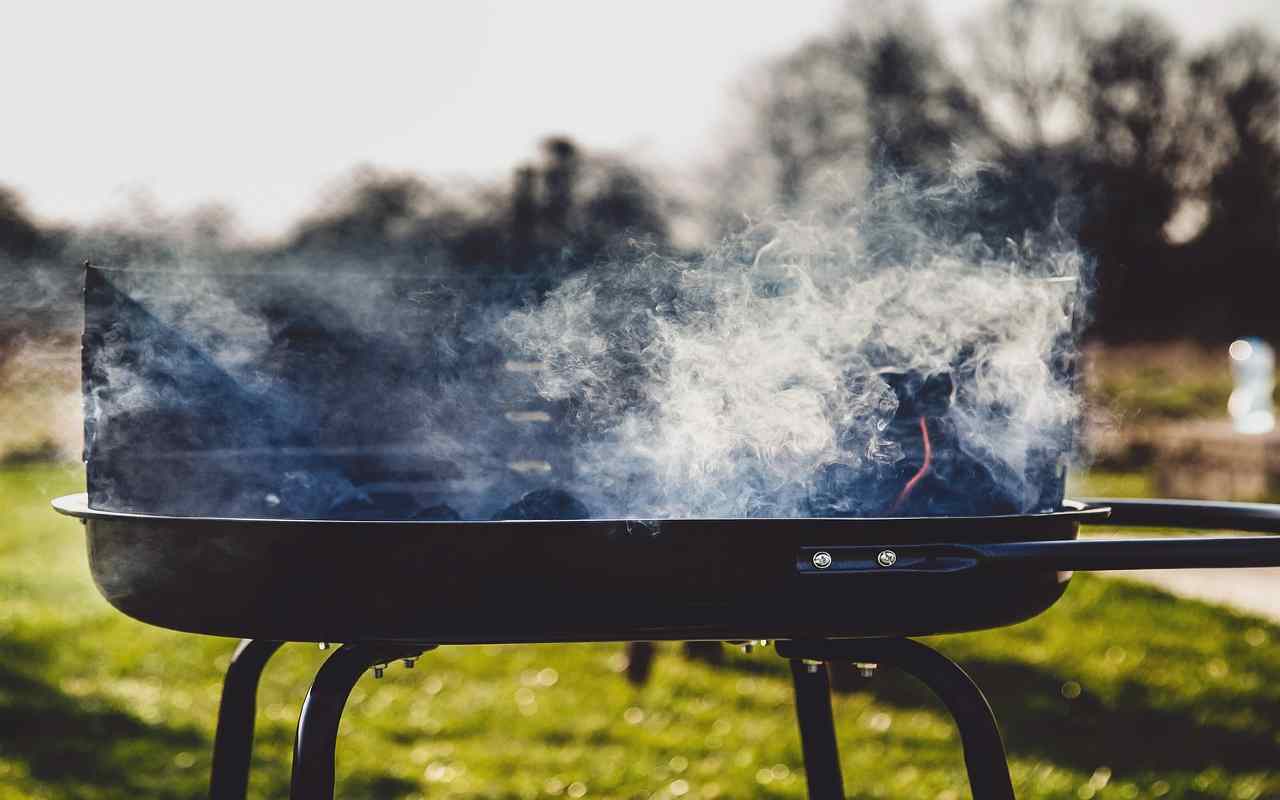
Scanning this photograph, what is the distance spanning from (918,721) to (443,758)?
145cm

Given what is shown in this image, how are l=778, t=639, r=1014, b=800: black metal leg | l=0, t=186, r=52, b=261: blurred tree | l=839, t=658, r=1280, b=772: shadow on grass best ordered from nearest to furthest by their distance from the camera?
1. l=778, t=639, r=1014, b=800: black metal leg
2. l=0, t=186, r=52, b=261: blurred tree
3. l=839, t=658, r=1280, b=772: shadow on grass

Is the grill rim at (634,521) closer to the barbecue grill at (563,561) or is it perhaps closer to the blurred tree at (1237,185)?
the barbecue grill at (563,561)

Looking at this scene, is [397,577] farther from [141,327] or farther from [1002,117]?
[1002,117]

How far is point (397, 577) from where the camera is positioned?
4.05 feet

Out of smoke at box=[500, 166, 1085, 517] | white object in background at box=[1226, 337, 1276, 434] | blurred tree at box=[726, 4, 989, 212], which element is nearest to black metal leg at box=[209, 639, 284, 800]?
smoke at box=[500, 166, 1085, 517]

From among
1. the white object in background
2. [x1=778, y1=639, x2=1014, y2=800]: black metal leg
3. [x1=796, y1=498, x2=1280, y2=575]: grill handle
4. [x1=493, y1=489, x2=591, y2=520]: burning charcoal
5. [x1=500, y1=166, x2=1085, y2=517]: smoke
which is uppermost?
the white object in background

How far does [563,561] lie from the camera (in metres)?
1.23

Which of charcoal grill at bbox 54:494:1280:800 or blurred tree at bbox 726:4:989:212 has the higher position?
blurred tree at bbox 726:4:989:212

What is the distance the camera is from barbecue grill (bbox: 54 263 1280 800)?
123 cm

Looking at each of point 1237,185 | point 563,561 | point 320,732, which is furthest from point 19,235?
point 1237,185

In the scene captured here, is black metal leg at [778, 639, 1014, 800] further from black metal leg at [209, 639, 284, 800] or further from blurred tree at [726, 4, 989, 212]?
blurred tree at [726, 4, 989, 212]

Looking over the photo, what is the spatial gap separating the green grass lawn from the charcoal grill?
1457mm

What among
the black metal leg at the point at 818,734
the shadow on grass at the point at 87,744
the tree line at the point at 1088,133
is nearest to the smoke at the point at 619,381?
the black metal leg at the point at 818,734

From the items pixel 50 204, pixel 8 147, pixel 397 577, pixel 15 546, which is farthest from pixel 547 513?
pixel 15 546
